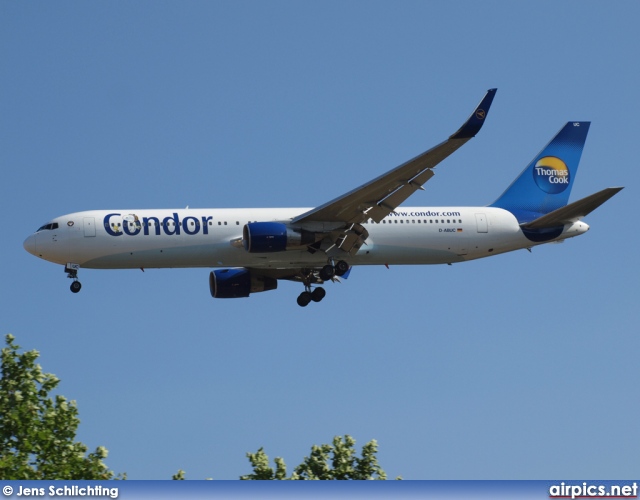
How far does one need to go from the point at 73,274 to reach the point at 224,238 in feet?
21.5

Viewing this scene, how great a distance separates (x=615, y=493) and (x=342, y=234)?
23.2m

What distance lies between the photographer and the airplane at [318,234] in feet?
150

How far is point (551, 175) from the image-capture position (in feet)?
175

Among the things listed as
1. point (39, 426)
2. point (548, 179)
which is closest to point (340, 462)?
point (39, 426)

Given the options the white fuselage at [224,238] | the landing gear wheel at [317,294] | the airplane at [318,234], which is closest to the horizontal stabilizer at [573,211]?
the airplane at [318,234]

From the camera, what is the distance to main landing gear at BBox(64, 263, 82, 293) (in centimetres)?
4681

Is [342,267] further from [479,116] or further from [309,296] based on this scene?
[479,116]

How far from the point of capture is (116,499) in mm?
24500

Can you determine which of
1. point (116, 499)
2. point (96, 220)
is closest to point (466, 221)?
point (96, 220)

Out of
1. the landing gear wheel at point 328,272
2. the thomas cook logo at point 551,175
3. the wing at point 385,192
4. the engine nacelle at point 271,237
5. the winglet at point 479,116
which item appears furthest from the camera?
the thomas cook logo at point 551,175

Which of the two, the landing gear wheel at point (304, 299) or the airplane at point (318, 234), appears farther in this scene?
the landing gear wheel at point (304, 299)

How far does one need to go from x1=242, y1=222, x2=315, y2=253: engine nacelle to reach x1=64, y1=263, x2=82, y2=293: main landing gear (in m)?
7.25

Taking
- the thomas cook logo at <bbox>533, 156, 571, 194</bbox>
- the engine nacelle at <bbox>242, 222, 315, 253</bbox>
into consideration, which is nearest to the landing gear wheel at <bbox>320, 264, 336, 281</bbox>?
the engine nacelle at <bbox>242, 222, 315, 253</bbox>

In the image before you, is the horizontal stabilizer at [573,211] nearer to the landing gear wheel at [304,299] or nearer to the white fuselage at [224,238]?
the white fuselage at [224,238]
